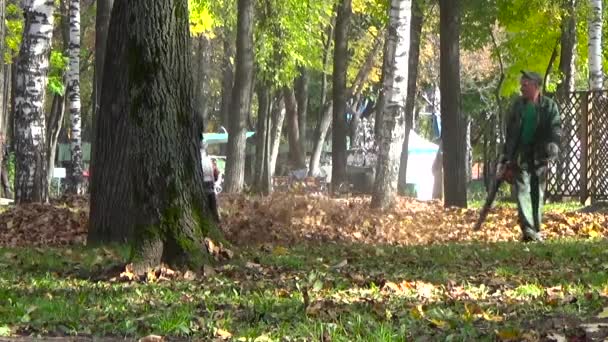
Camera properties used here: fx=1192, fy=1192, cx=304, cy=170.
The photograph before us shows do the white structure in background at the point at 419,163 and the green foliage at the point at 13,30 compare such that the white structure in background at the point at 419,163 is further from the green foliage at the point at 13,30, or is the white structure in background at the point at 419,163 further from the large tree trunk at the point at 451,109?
the large tree trunk at the point at 451,109

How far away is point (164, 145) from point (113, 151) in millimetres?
1676

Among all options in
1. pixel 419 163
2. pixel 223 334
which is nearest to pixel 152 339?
pixel 223 334

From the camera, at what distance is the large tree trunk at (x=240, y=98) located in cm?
2922

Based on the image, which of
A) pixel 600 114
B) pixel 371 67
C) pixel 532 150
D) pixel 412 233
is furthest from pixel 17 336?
pixel 371 67

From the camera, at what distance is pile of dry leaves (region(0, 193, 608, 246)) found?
15.8m

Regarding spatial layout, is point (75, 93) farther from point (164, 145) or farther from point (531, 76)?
point (164, 145)

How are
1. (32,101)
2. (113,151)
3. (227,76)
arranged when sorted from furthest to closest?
(227,76), (32,101), (113,151)

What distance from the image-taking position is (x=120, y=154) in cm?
1208

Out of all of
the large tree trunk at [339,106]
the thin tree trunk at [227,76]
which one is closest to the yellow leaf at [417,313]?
the large tree trunk at [339,106]

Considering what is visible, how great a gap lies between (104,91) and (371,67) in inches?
1538

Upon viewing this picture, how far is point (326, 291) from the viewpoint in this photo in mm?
9000

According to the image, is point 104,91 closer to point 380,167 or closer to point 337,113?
point 380,167

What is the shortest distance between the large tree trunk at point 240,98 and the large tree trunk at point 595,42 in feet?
26.7

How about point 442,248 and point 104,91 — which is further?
point 442,248
